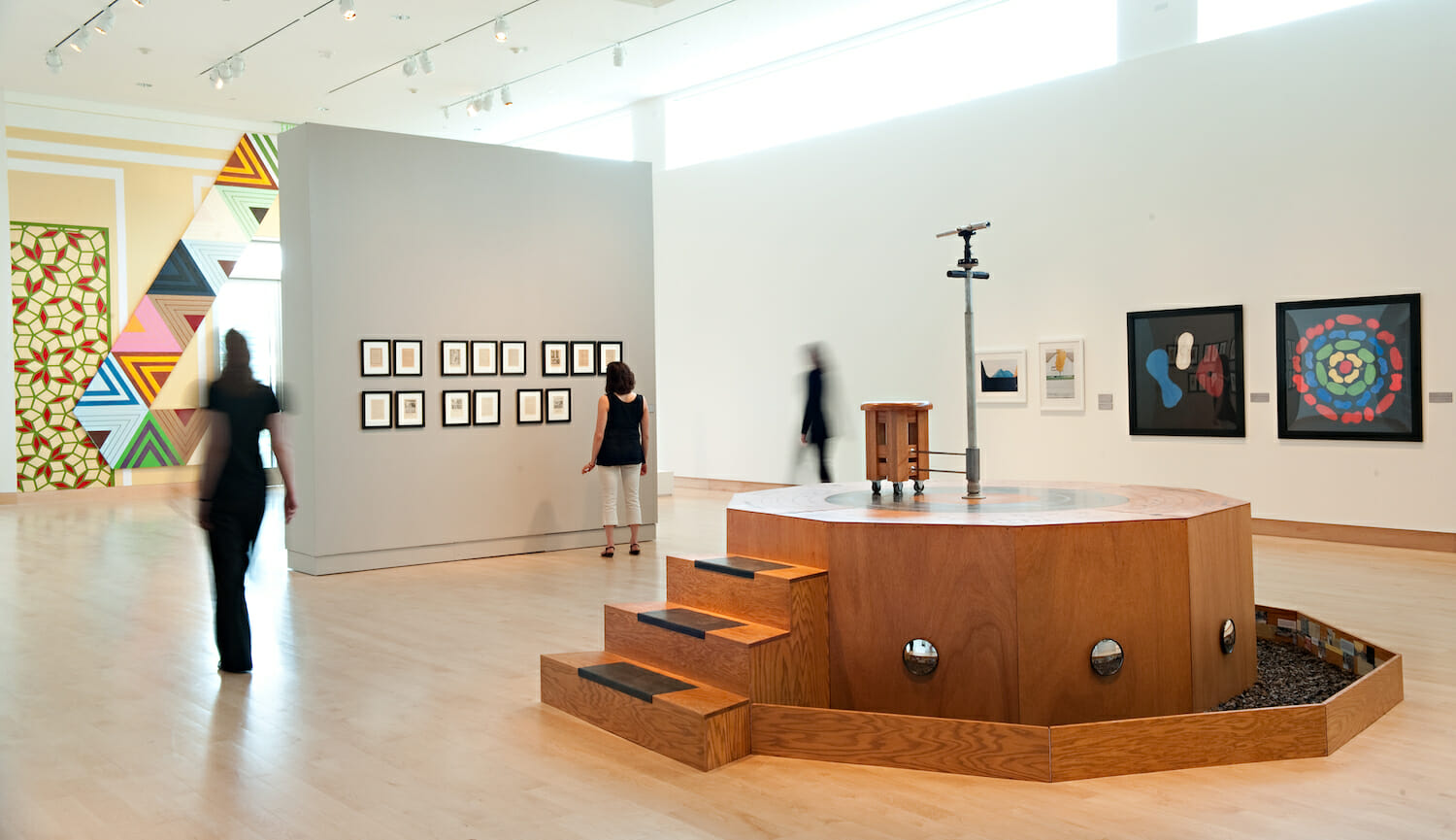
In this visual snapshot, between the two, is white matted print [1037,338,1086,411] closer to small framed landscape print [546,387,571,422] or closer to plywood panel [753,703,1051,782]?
small framed landscape print [546,387,571,422]

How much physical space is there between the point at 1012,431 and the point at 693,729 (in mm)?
8196

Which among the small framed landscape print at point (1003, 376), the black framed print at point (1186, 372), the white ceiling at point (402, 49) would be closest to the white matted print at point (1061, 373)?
the small framed landscape print at point (1003, 376)

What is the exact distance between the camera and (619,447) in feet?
30.2

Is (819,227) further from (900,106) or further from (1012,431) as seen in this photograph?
(1012,431)

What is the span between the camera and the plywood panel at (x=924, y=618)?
4.29 metres

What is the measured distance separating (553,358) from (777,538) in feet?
17.7

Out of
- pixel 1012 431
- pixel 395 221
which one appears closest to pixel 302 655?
pixel 395 221

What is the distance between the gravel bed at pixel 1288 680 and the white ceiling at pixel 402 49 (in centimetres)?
830

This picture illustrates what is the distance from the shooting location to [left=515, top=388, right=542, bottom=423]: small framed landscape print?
9.74 meters

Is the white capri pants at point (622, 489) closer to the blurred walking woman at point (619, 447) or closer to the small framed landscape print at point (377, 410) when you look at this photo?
the blurred walking woman at point (619, 447)

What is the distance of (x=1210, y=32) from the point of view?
10.2 m

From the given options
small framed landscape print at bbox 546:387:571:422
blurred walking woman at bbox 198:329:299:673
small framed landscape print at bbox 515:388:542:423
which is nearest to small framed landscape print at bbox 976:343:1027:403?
small framed landscape print at bbox 546:387:571:422

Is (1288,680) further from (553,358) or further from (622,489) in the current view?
(553,358)

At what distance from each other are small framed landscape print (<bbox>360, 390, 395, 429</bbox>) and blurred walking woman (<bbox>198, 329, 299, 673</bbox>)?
3.24 meters
